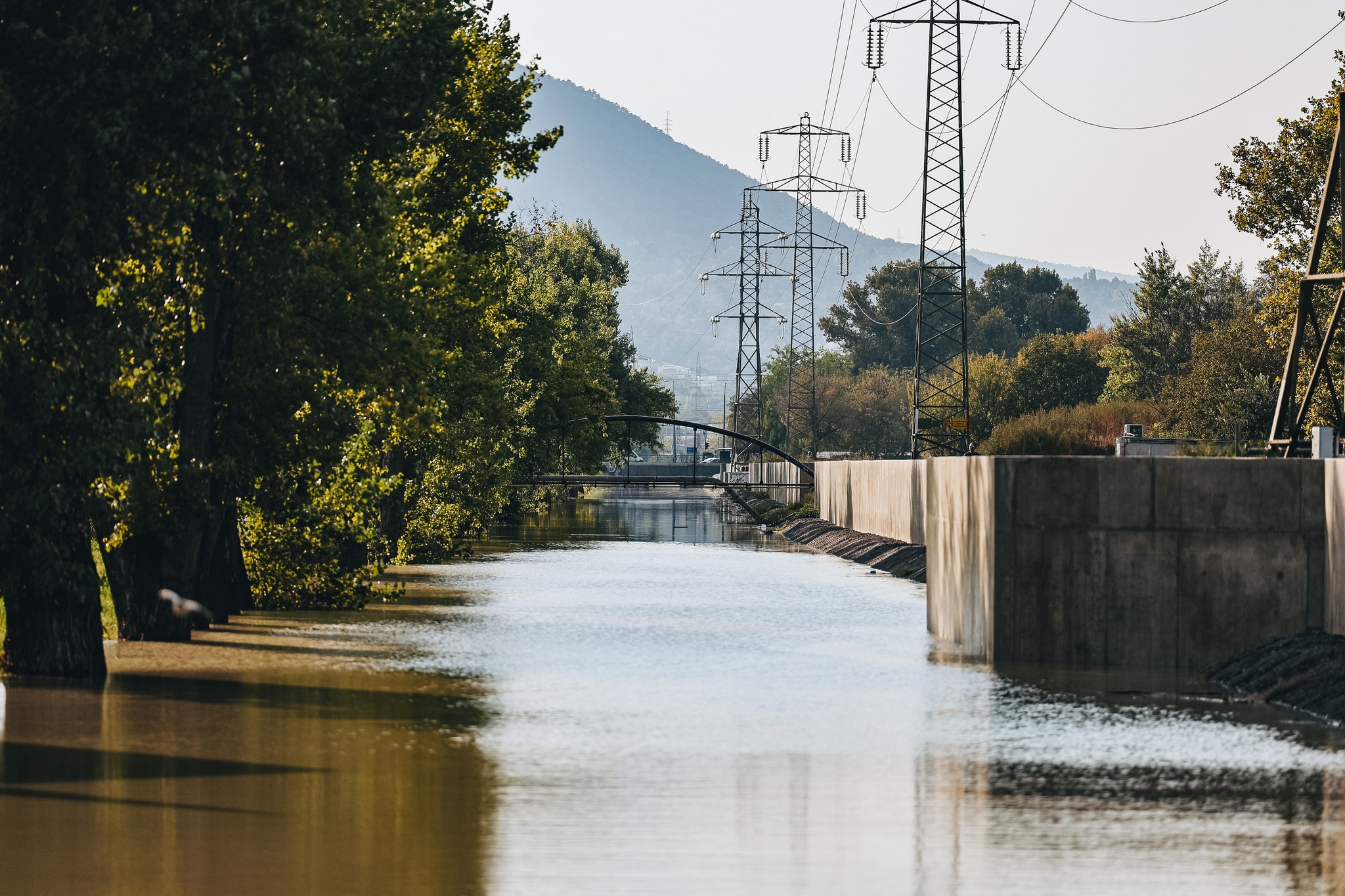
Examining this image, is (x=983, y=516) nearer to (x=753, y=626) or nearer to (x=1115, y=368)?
(x=753, y=626)

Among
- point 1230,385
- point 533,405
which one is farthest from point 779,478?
point 533,405

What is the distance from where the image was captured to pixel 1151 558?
80.7 feet

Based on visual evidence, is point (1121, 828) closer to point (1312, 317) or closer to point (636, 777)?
point (636, 777)

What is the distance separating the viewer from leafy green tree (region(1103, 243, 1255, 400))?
126750 millimetres

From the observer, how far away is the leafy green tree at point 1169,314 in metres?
127

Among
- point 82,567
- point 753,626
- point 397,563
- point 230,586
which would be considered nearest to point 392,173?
point 230,586

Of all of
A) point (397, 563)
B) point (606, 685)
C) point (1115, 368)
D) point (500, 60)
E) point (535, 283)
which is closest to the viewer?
point (606, 685)

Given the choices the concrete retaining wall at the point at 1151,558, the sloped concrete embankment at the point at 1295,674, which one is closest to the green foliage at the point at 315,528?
the concrete retaining wall at the point at 1151,558

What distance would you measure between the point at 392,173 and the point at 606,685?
1328cm

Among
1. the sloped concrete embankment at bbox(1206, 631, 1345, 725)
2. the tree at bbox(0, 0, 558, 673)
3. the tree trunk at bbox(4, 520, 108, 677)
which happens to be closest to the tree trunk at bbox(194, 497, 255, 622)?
the tree at bbox(0, 0, 558, 673)

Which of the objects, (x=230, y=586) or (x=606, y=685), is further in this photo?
(x=230, y=586)

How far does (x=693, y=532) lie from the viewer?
82938 mm

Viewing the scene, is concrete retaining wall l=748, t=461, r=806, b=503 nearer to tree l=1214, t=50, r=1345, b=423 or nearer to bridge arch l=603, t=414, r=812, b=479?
bridge arch l=603, t=414, r=812, b=479

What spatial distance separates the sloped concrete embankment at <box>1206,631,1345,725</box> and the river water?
26.1 inches
